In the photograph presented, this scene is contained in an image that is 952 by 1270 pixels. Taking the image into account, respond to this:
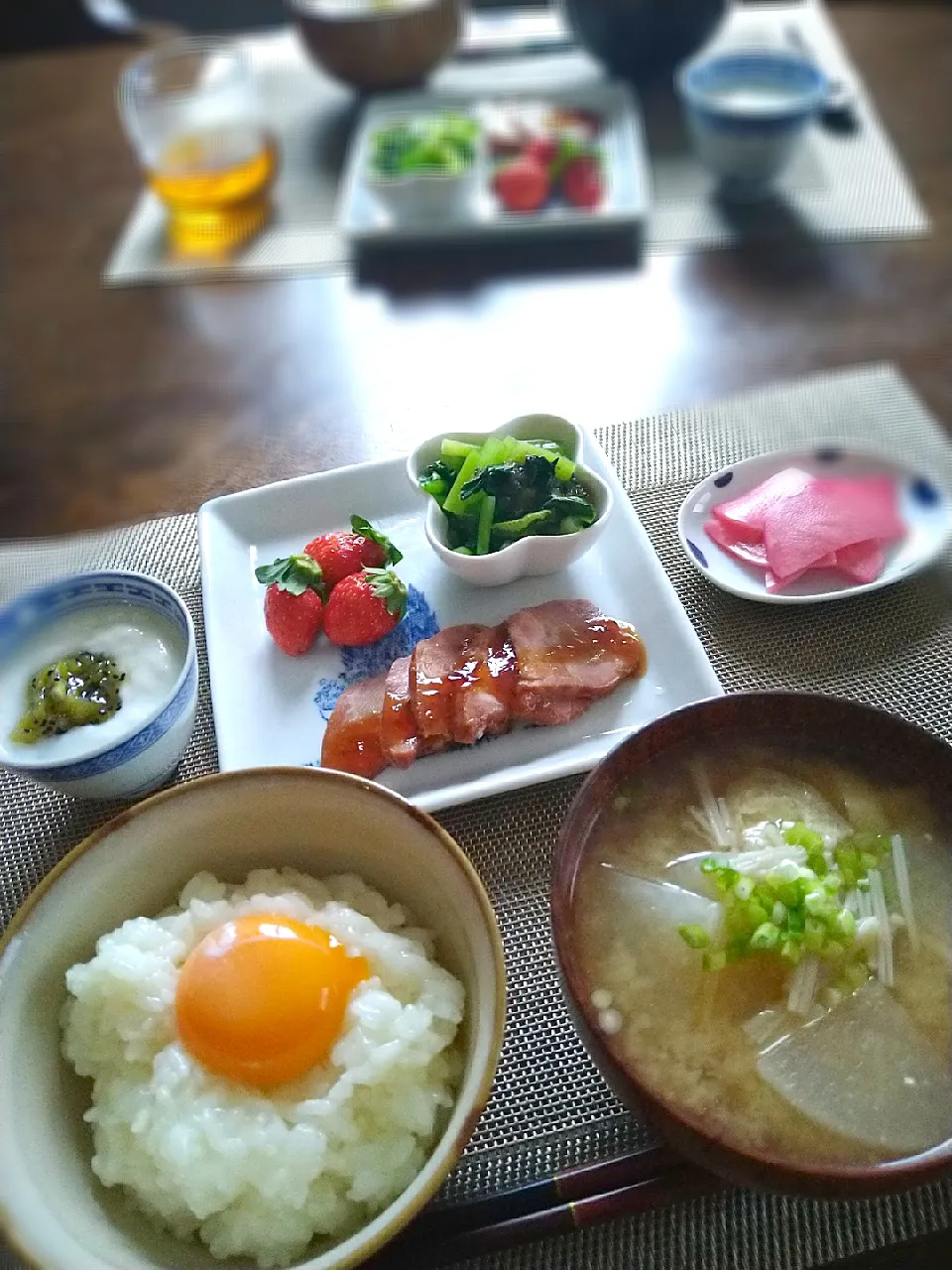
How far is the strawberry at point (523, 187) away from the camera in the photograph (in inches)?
80.7

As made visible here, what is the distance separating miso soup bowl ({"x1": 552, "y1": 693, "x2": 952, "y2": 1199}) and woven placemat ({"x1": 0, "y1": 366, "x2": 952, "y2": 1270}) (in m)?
0.16

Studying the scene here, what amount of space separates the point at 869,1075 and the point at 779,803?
24cm

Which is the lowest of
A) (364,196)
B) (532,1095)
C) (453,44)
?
(532,1095)

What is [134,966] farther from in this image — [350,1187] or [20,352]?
[20,352]

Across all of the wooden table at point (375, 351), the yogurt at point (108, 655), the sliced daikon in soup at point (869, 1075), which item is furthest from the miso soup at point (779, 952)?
the wooden table at point (375, 351)

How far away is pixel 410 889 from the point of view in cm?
85

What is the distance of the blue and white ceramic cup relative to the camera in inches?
77.3

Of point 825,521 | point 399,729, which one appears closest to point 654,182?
point 825,521

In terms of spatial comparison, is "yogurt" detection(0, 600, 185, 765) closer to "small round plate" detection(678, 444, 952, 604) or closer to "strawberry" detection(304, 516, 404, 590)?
"strawberry" detection(304, 516, 404, 590)

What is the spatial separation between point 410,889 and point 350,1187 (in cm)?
24

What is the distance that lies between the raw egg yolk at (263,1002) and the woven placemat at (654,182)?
5.47 ft

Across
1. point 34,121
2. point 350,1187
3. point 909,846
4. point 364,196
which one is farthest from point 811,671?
point 34,121

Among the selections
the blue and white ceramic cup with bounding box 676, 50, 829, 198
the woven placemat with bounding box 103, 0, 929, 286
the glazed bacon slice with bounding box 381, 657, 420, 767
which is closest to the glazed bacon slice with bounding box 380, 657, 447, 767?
the glazed bacon slice with bounding box 381, 657, 420, 767

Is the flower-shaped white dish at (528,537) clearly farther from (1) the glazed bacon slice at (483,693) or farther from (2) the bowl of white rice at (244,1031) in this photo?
(2) the bowl of white rice at (244,1031)
